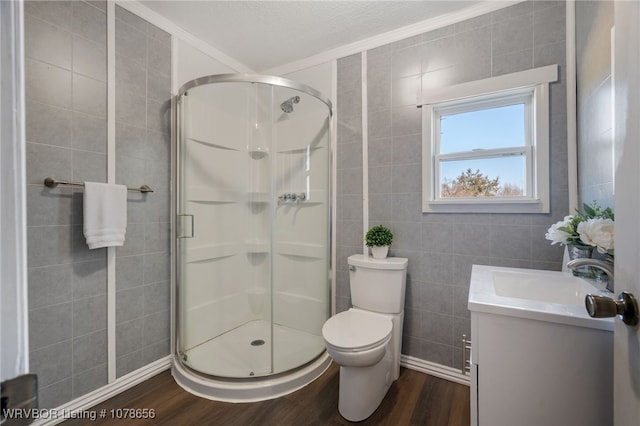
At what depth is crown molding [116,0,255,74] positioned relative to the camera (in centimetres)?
187

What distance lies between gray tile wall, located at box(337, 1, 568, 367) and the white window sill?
4 cm

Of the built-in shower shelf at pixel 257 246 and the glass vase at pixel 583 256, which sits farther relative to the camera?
the built-in shower shelf at pixel 257 246

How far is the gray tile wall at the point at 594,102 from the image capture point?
1.21 meters

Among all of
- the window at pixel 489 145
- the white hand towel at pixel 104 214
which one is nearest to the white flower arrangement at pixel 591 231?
the window at pixel 489 145

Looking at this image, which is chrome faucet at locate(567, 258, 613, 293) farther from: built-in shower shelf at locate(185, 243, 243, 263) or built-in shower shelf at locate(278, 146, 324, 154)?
built-in shower shelf at locate(185, 243, 243, 263)

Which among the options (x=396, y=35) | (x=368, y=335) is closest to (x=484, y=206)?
(x=368, y=335)

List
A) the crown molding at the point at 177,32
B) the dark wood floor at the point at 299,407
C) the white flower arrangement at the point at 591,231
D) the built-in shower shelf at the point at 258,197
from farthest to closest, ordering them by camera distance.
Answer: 1. the built-in shower shelf at the point at 258,197
2. the crown molding at the point at 177,32
3. the dark wood floor at the point at 299,407
4. the white flower arrangement at the point at 591,231

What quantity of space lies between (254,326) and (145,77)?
1.97 metres

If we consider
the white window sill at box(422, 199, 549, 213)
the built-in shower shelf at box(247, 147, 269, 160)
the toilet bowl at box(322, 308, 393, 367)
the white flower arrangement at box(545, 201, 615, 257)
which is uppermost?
the built-in shower shelf at box(247, 147, 269, 160)

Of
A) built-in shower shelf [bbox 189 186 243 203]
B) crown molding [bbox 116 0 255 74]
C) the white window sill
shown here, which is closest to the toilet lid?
the white window sill

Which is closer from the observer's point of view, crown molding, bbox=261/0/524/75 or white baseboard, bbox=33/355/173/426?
white baseboard, bbox=33/355/173/426

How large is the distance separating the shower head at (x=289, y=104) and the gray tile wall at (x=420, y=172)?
0.47 metres

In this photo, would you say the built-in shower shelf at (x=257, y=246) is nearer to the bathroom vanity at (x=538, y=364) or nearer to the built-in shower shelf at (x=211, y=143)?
the built-in shower shelf at (x=211, y=143)

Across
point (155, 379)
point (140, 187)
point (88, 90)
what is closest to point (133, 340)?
point (155, 379)
